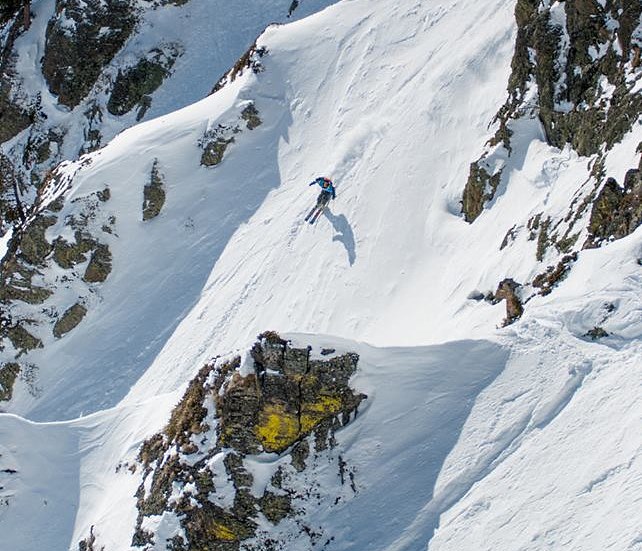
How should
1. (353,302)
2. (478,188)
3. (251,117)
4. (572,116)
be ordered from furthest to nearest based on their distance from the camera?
(251,117)
(353,302)
(478,188)
(572,116)

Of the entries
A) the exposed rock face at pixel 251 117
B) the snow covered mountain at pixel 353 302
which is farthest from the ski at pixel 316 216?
the exposed rock face at pixel 251 117

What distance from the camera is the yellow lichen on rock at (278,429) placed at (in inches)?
644

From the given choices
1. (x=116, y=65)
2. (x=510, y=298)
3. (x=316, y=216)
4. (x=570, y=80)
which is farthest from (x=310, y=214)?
(x=116, y=65)

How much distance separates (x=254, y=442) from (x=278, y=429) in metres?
0.56

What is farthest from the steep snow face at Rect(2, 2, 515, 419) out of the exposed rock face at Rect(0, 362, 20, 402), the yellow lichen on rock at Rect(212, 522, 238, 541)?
the yellow lichen on rock at Rect(212, 522, 238, 541)

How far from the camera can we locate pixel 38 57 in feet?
138

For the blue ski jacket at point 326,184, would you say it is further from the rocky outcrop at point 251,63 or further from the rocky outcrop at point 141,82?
the rocky outcrop at point 141,82

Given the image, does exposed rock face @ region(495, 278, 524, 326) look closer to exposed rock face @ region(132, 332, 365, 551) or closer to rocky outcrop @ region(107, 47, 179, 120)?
exposed rock face @ region(132, 332, 365, 551)

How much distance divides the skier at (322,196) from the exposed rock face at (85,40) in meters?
18.8

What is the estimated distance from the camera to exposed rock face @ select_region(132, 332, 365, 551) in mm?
16031

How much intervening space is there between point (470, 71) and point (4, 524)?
2024 centimetres

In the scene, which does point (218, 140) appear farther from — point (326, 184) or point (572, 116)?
point (572, 116)

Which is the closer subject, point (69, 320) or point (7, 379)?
point (7, 379)

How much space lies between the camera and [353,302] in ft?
80.5
